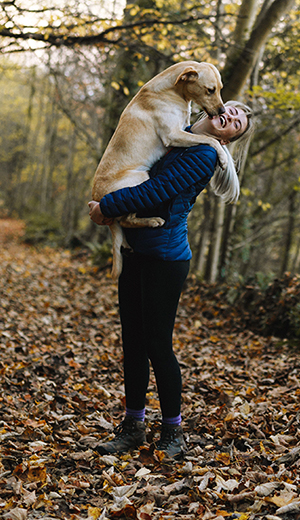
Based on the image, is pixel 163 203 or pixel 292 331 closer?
pixel 163 203

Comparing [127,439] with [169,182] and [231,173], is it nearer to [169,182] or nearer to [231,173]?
[169,182]

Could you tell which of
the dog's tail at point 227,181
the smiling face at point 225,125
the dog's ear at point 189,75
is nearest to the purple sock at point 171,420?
the dog's tail at point 227,181

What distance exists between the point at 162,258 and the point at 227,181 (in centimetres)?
62

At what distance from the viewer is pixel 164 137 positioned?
96.0 inches

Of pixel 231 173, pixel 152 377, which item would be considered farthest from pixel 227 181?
pixel 152 377

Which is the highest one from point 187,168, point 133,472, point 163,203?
point 187,168

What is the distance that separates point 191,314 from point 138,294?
4.44 m

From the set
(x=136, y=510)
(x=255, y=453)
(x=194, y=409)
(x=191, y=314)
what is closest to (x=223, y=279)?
(x=191, y=314)

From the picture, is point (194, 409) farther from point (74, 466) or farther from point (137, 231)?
Answer: point (137, 231)

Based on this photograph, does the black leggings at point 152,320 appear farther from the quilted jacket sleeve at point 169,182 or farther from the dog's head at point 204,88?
the dog's head at point 204,88

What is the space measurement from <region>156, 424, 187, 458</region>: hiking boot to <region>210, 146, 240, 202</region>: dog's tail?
1.46m

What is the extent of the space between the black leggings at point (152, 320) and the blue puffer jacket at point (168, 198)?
3.7 inches

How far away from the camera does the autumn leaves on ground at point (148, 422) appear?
2201mm

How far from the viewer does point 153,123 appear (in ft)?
8.12
